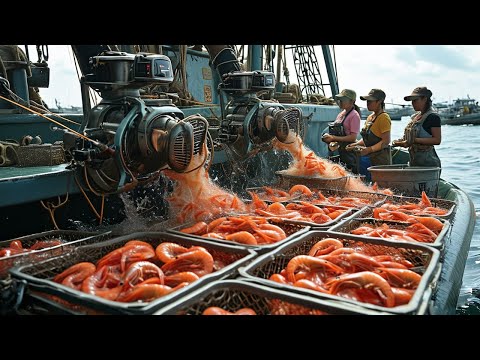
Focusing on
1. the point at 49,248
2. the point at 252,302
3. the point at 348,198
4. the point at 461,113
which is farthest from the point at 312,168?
the point at 461,113

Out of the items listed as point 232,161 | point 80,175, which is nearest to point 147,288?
point 80,175

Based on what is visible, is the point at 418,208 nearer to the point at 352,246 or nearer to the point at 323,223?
the point at 323,223

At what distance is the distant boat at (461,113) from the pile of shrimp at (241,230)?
52.8m

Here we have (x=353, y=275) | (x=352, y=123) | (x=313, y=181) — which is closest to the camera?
(x=353, y=275)

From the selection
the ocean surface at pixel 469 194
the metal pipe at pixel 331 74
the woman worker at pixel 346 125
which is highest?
the metal pipe at pixel 331 74

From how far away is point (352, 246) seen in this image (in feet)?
10.4

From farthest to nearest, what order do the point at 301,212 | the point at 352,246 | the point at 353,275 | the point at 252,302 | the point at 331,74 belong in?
the point at 331,74 → the point at 301,212 → the point at 352,246 → the point at 353,275 → the point at 252,302

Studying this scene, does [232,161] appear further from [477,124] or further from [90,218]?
[477,124]

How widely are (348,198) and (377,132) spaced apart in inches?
88.4

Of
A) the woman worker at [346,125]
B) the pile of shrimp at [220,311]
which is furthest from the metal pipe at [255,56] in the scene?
the pile of shrimp at [220,311]

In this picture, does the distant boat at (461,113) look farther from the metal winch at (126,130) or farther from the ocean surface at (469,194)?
the metal winch at (126,130)

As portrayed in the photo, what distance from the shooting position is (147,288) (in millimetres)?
2232

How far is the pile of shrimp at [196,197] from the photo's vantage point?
3.76 m

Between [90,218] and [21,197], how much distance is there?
3.49 ft
